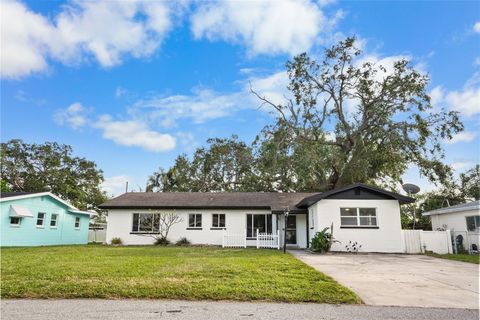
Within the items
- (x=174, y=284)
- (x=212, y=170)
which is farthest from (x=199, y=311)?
(x=212, y=170)

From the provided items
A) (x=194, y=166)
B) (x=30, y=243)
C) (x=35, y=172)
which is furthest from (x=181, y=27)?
(x=35, y=172)

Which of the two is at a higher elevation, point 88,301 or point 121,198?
point 121,198

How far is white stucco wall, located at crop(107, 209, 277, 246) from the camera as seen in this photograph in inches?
819

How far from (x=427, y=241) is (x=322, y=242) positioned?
18.3ft

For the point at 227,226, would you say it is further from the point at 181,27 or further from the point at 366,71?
the point at 366,71

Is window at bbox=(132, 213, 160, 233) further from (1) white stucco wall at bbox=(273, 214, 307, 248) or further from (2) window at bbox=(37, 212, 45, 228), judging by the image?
(1) white stucco wall at bbox=(273, 214, 307, 248)

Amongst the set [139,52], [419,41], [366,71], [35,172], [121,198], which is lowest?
[121,198]

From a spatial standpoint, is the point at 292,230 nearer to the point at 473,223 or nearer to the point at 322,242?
the point at 322,242

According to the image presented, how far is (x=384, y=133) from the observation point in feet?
83.4

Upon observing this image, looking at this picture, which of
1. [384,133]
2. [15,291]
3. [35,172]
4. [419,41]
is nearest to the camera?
[15,291]

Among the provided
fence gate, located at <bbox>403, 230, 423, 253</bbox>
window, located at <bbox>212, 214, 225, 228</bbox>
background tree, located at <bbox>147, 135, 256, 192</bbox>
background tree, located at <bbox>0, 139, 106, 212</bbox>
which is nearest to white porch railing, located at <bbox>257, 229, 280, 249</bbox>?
window, located at <bbox>212, 214, 225, 228</bbox>

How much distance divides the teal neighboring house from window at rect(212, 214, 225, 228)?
1122cm

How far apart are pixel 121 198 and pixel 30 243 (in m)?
5.96

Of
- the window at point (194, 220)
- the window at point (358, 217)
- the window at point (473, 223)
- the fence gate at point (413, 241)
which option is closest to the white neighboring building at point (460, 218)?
the window at point (473, 223)
